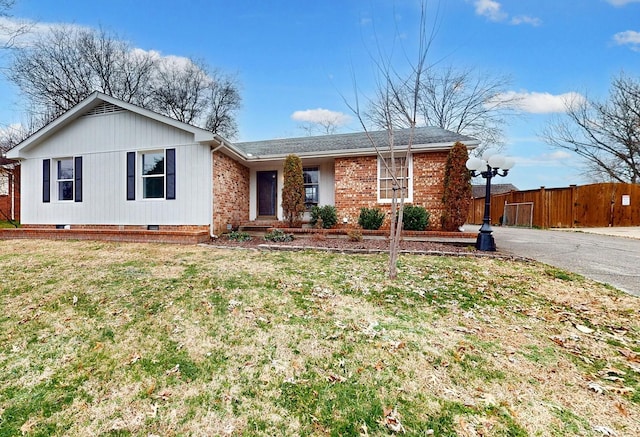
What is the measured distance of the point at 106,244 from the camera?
26.7 ft

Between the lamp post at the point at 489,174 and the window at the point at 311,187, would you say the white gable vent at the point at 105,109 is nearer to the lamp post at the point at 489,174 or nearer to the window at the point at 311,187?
the window at the point at 311,187

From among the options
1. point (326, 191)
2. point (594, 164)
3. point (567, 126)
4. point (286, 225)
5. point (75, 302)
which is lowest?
point (75, 302)

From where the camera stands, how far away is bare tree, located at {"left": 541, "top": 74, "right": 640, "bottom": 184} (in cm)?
1723

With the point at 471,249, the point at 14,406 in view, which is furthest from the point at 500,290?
the point at 14,406

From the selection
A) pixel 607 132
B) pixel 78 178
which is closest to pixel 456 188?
pixel 78 178

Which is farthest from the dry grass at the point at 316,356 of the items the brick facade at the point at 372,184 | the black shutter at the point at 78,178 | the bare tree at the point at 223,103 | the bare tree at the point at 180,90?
the bare tree at the point at 180,90

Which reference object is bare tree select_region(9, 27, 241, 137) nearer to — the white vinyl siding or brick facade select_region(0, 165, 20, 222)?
brick facade select_region(0, 165, 20, 222)

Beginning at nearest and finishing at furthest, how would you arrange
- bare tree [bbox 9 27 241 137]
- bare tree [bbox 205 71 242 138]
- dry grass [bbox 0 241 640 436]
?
dry grass [bbox 0 241 640 436] < bare tree [bbox 9 27 241 137] < bare tree [bbox 205 71 242 138]

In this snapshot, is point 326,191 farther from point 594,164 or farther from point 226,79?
point 594,164

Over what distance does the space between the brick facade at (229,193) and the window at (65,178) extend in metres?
5.62

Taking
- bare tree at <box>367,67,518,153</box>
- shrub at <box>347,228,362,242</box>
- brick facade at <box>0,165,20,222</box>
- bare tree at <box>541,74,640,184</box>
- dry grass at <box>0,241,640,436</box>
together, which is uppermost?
bare tree at <box>367,67,518,153</box>

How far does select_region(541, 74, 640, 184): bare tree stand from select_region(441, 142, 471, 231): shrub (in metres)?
16.3

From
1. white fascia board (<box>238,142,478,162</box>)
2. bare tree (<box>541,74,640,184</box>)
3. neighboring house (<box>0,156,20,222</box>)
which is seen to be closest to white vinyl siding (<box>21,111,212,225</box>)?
white fascia board (<box>238,142,478,162</box>)

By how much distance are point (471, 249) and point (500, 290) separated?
10.1 feet
